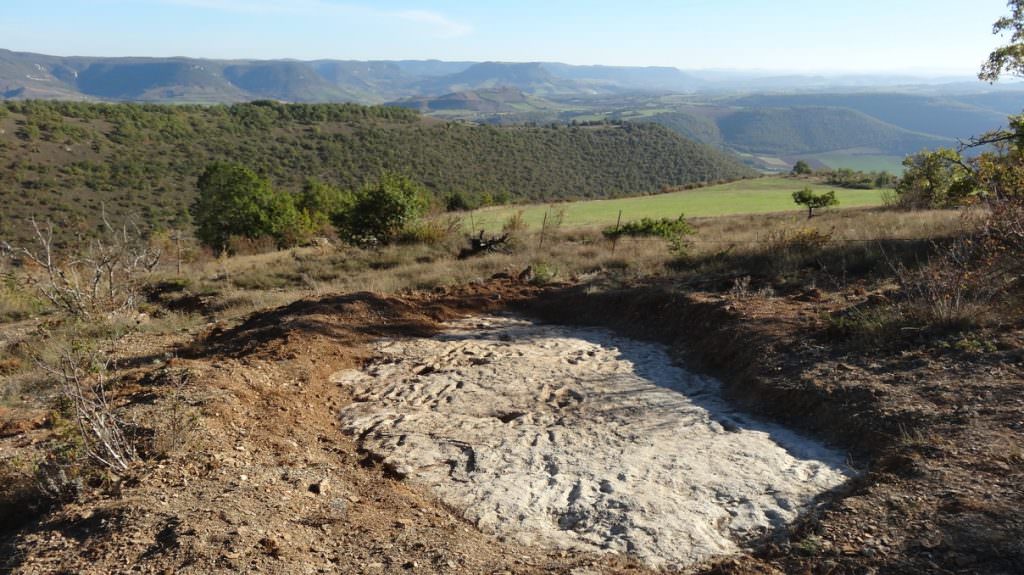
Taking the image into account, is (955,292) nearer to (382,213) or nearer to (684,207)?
(382,213)

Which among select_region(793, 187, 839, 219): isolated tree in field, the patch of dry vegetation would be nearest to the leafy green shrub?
the patch of dry vegetation

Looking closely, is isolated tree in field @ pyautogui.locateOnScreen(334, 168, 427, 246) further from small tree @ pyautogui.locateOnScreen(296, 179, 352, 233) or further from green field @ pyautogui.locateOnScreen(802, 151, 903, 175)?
green field @ pyautogui.locateOnScreen(802, 151, 903, 175)

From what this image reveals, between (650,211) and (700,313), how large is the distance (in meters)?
21.4

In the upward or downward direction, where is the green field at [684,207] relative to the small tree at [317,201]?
upward

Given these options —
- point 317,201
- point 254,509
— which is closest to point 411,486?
point 254,509

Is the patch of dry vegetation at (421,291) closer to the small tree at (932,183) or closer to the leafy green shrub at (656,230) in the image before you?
the leafy green shrub at (656,230)

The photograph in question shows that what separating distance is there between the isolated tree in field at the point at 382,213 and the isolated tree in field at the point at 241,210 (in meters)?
11.2

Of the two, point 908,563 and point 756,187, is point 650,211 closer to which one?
point 756,187

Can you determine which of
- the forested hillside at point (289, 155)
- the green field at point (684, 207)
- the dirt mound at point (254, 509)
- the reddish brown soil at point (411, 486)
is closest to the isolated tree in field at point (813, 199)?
the green field at point (684, 207)

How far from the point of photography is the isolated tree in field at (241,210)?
29953 millimetres

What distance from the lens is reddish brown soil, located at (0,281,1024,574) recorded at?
3.33 m

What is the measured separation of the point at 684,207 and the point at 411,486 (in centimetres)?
2772

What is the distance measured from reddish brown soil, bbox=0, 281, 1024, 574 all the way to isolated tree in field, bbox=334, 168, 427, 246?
11.2 metres

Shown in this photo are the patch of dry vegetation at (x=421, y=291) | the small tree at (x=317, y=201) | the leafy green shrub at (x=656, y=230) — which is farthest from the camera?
the small tree at (x=317, y=201)
